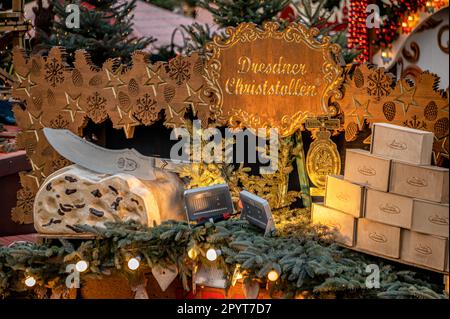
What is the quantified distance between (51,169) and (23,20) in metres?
4.51

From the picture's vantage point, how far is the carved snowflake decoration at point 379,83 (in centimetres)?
902

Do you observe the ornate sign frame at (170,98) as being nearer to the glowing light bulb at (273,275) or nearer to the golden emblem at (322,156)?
the golden emblem at (322,156)

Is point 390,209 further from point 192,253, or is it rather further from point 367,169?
point 192,253

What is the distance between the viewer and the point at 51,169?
9.77 m

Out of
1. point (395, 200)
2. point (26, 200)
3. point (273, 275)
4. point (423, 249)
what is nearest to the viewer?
point (273, 275)

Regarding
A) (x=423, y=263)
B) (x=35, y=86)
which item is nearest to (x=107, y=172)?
(x=35, y=86)

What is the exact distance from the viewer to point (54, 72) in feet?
31.9

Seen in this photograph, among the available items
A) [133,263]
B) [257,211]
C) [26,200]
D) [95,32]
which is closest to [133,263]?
[133,263]

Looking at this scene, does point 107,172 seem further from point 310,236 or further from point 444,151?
→ point 444,151

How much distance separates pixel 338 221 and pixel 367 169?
497 millimetres

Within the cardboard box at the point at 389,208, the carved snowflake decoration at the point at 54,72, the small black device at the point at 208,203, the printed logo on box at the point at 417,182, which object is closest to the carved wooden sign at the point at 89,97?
the carved snowflake decoration at the point at 54,72

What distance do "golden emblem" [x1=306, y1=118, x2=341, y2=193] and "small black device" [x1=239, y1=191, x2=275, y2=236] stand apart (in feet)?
2.42

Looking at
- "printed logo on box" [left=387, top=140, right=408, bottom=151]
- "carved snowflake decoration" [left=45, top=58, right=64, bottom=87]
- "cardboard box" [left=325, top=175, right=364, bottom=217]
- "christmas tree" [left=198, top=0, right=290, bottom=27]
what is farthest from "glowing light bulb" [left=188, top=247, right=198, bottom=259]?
"christmas tree" [left=198, top=0, right=290, bottom=27]
